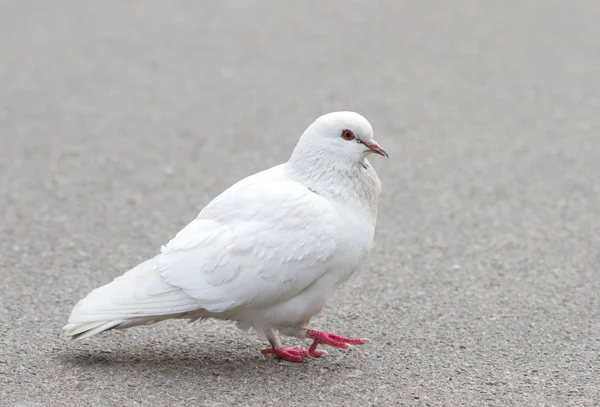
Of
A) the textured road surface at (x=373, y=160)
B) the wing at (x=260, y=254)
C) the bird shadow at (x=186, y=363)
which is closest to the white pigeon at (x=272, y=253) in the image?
the wing at (x=260, y=254)

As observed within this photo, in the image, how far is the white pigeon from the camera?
166 inches

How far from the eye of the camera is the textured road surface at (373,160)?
4418mm

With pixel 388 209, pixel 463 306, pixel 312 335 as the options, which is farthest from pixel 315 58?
pixel 312 335

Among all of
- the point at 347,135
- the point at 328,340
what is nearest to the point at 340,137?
the point at 347,135

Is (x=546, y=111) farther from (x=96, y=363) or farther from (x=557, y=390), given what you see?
(x=96, y=363)

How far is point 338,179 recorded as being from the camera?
4.45 metres

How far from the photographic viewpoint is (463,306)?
5.21m

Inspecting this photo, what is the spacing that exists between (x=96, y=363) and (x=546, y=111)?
5600mm

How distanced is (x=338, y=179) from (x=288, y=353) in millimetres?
857

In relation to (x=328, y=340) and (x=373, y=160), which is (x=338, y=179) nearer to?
(x=328, y=340)

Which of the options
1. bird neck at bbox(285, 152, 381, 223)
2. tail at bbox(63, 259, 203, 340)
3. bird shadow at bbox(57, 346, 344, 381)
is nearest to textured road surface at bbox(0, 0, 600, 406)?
bird shadow at bbox(57, 346, 344, 381)

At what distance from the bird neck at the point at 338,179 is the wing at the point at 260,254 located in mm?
80

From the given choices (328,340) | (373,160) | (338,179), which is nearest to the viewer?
(338,179)

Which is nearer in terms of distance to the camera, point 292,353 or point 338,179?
point 338,179
